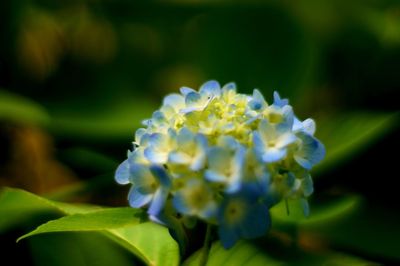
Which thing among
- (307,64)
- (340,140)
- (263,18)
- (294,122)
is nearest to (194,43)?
(263,18)

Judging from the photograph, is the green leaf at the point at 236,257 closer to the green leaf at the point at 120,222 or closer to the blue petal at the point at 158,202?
the green leaf at the point at 120,222

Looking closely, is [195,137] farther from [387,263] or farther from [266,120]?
[387,263]

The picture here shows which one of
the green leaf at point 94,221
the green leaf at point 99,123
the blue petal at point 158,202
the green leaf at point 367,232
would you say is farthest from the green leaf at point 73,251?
the green leaf at point 99,123

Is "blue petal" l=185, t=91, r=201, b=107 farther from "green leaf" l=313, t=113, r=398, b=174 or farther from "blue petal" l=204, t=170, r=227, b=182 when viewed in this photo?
"green leaf" l=313, t=113, r=398, b=174

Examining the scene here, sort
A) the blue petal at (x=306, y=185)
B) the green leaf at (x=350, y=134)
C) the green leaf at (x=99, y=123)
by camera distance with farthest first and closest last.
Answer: the green leaf at (x=99, y=123) → the green leaf at (x=350, y=134) → the blue petal at (x=306, y=185)

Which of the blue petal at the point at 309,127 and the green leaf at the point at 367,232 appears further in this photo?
the green leaf at the point at 367,232

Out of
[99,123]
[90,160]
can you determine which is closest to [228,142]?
[90,160]

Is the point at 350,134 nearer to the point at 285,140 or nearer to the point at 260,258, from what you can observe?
the point at 260,258
